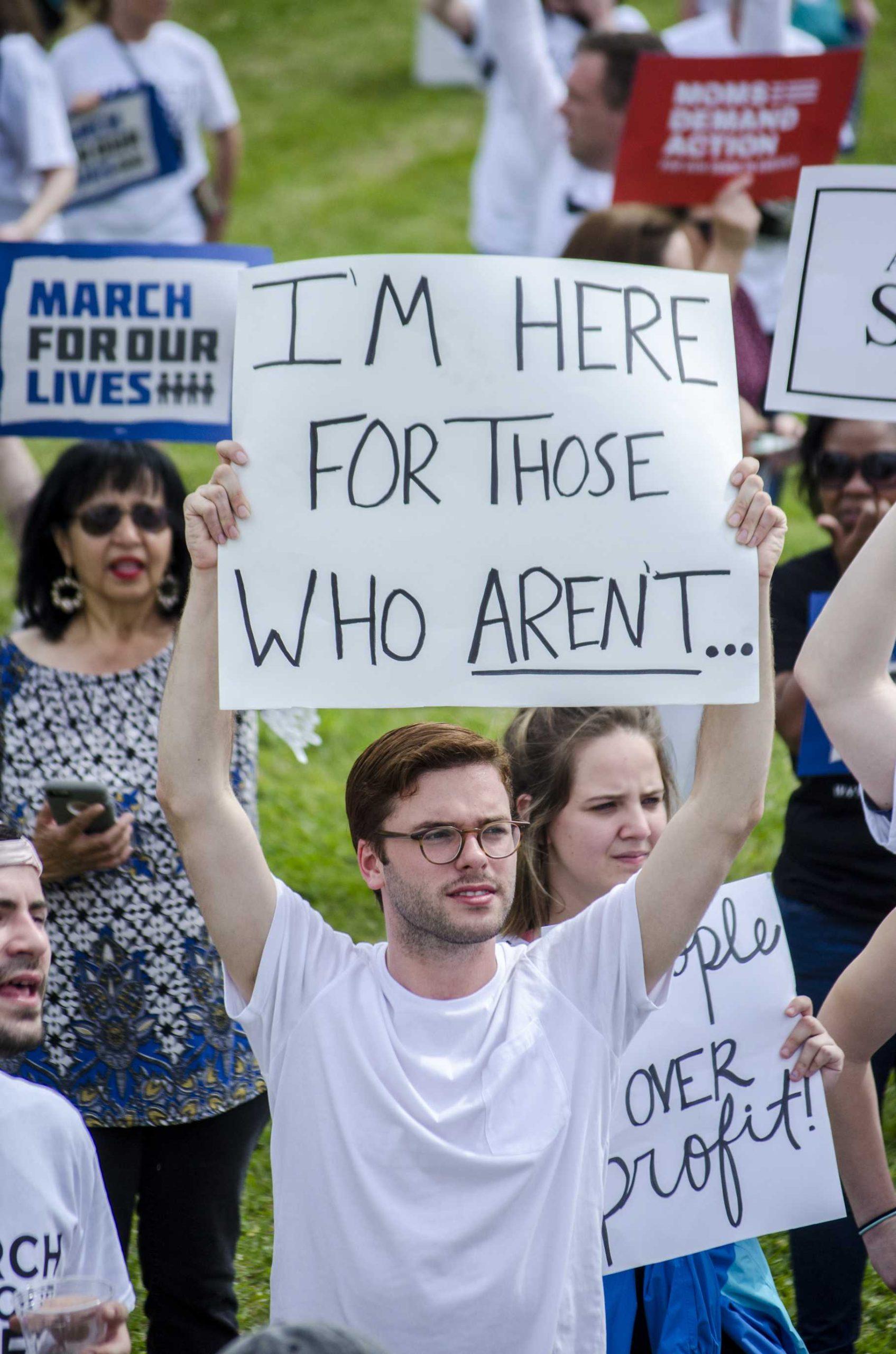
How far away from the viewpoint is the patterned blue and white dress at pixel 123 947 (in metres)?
3.38

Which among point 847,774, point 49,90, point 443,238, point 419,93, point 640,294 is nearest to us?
point 640,294

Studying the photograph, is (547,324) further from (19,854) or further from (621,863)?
(19,854)

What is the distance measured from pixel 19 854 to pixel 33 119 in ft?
15.5

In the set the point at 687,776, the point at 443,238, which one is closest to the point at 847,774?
the point at 687,776

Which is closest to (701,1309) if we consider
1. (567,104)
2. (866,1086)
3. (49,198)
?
(866,1086)

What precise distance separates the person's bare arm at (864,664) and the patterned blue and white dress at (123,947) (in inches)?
53.6

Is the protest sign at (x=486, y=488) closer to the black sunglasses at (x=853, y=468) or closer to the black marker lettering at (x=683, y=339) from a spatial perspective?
the black marker lettering at (x=683, y=339)

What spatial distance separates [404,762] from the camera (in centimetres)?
262

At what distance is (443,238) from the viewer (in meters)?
14.3

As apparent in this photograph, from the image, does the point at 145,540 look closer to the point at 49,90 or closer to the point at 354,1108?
the point at 354,1108

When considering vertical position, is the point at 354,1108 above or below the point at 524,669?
below

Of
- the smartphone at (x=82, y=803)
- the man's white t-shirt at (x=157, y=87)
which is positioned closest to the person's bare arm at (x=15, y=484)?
the smartphone at (x=82, y=803)

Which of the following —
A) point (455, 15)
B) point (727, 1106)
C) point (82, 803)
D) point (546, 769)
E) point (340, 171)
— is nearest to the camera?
point (727, 1106)

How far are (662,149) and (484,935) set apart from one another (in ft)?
11.7
